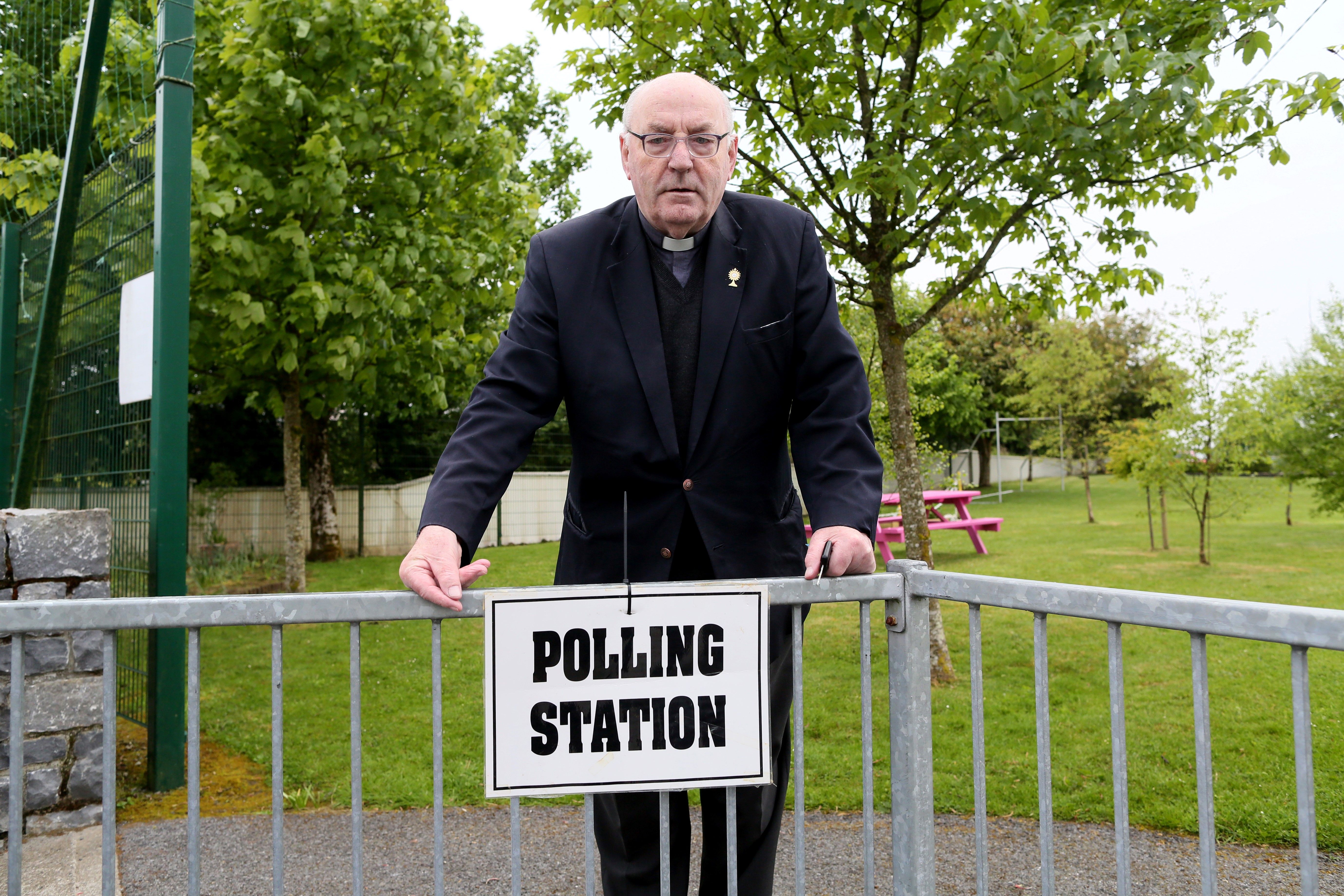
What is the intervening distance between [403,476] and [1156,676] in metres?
13.9

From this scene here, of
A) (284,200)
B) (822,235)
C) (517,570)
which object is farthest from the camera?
(517,570)

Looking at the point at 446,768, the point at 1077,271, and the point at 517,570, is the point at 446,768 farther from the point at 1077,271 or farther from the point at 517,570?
the point at 517,570

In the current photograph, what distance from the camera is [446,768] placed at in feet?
17.1

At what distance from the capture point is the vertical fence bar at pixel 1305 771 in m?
1.31

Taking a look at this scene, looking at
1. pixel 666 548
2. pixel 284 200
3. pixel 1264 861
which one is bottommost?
pixel 1264 861

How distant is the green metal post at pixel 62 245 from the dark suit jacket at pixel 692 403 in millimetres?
3887

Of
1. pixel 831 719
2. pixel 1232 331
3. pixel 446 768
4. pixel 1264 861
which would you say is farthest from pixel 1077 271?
pixel 1232 331

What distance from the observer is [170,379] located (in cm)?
453

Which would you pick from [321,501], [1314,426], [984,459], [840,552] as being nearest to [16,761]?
[840,552]

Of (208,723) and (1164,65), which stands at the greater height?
(1164,65)

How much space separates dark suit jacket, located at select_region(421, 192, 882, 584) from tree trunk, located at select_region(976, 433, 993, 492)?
128 ft

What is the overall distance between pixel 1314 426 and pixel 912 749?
712 inches

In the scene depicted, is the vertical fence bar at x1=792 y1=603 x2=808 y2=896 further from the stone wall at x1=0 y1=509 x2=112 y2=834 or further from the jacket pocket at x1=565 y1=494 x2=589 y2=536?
the stone wall at x1=0 y1=509 x2=112 y2=834

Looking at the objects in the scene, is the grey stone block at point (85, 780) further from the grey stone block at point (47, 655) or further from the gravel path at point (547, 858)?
the grey stone block at point (47, 655)
